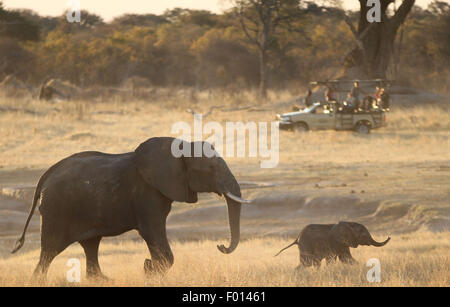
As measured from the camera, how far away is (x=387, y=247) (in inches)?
451

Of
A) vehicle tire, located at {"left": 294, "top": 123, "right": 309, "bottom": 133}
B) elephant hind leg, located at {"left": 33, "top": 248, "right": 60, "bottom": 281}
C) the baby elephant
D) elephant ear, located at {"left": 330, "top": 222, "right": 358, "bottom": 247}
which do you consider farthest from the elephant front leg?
vehicle tire, located at {"left": 294, "top": 123, "right": 309, "bottom": 133}

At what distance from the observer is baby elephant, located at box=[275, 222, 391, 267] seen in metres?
9.63

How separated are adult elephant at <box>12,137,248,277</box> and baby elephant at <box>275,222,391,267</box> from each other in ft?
6.00

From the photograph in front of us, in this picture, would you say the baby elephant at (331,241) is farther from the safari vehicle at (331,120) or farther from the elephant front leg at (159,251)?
the safari vehicle at (331,120)

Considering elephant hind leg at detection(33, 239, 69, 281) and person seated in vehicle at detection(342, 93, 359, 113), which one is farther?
person seated in vehicle at detection(342, 93, 359, 113)

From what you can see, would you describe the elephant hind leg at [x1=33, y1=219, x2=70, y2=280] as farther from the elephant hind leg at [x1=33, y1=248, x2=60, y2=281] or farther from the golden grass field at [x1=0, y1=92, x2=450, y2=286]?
the golden grass field at [x1=0, y1=92, x2=450, y2=286]

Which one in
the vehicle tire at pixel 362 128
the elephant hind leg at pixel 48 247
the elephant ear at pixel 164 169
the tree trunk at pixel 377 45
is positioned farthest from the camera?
the tree trunk at pixel 377 45

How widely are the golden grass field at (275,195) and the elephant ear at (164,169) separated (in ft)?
2.48

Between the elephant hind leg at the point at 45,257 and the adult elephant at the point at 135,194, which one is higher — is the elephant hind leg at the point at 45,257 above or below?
below

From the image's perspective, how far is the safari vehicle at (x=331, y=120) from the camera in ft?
87.0

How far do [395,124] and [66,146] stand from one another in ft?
34.6

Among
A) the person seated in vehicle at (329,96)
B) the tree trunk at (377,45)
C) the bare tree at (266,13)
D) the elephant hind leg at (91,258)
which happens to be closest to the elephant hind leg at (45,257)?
the elephant hind leg at (91,258)

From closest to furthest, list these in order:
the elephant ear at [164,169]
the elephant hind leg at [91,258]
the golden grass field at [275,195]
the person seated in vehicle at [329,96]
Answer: the elephant ear at [164,169]
the elephant hind leg at [91,258]
the golden grass field at [275,195]
the person seated in vehicle at [329,96]

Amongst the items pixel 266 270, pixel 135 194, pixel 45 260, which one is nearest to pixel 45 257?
pixel 45 260
